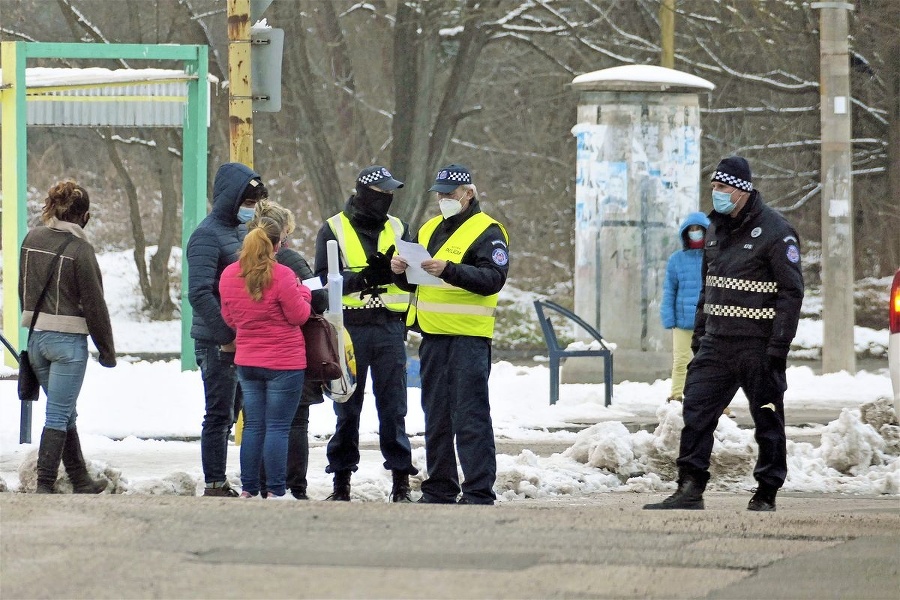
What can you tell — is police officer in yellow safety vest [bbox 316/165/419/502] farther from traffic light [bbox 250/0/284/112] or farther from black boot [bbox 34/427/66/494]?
traffic light [bbox 250/0/284/112]

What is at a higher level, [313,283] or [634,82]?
[634,82]

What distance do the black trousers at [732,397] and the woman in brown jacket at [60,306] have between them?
2939mm

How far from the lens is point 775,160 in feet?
88.0

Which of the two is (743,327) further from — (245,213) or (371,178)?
(245,213)

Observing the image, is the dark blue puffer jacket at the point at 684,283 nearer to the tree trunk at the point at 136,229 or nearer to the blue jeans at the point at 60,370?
the blue jeans at the point at 60,370

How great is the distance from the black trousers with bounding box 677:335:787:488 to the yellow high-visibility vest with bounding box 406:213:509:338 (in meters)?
1.07

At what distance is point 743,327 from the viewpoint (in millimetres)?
8164

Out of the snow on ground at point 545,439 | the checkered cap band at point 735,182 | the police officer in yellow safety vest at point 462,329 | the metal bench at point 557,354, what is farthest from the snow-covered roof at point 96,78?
the checkered cap band at point 735,182

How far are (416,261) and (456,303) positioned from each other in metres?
0.31

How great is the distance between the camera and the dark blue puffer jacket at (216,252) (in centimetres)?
841

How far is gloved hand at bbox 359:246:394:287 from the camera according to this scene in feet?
27.7

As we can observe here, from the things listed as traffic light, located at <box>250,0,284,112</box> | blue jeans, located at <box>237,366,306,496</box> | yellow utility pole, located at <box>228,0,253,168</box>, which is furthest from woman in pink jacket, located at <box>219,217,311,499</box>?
traffic light, located at <box>250,0,284,112</box>

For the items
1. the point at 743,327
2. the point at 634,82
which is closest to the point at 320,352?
the point at 743,327

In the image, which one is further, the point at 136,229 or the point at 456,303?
the point at 136,229
